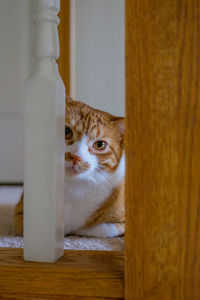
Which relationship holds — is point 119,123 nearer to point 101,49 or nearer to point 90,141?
point 90,141

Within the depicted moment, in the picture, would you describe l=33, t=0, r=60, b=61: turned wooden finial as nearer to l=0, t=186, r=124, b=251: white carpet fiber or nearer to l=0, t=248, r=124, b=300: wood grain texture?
l=0, t=248, r=124, b=300: wood grain texture

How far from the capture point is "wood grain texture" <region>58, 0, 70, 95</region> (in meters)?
2.21

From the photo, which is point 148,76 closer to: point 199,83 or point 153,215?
point 199,83

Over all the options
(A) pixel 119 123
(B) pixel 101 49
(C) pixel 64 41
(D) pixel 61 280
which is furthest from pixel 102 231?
(B) pixel 101 49

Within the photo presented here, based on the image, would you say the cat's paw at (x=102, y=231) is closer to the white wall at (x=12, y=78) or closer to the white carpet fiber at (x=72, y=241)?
the white carpet fiber at (x=72, y=241)

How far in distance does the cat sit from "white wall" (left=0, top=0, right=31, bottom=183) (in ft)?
4.58

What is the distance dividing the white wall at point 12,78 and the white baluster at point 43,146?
1.92 metres

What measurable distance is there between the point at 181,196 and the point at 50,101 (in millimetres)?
250

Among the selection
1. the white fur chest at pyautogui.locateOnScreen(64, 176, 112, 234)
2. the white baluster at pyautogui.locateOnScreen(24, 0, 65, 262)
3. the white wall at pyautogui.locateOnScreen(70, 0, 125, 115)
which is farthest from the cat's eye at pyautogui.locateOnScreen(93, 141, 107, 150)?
the white wall at pyautogui.locateOnScreen(70, 0, 125, 115)

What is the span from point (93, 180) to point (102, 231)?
0.16 meters

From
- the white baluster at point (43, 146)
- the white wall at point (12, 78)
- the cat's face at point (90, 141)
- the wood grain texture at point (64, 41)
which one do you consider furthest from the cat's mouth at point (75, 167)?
the white wall at point (12, 78)

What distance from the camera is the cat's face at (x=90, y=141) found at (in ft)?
3.17

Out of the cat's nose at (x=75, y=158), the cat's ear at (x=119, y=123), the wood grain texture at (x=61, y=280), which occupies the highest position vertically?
the cat's ear at (x=119, y=123)

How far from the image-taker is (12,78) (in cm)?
247
